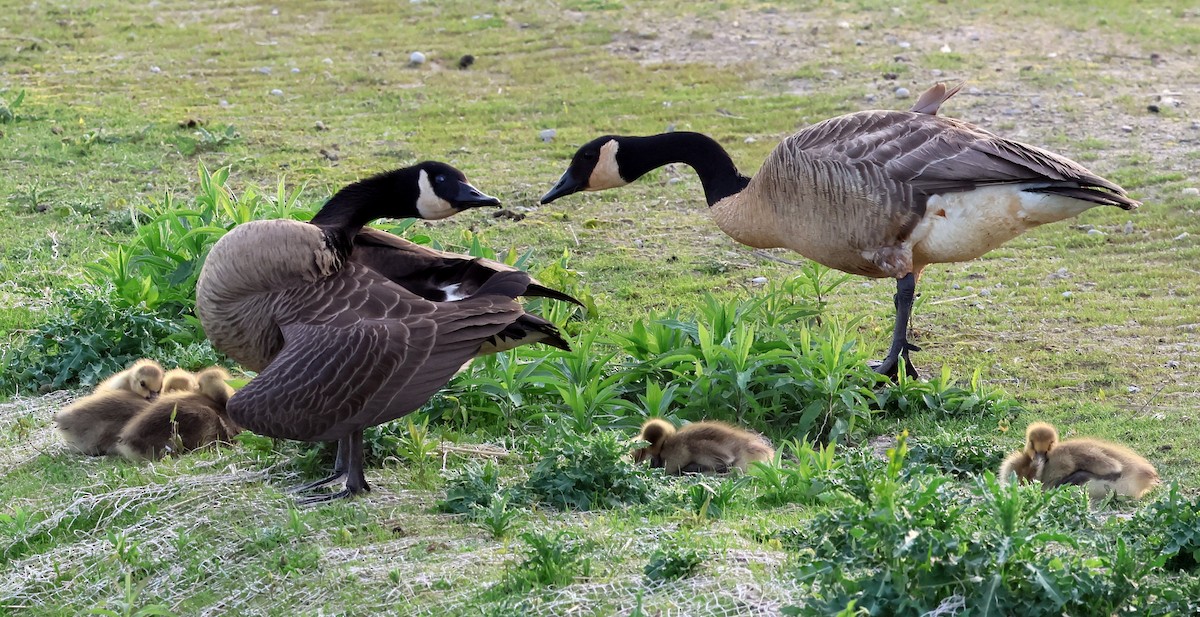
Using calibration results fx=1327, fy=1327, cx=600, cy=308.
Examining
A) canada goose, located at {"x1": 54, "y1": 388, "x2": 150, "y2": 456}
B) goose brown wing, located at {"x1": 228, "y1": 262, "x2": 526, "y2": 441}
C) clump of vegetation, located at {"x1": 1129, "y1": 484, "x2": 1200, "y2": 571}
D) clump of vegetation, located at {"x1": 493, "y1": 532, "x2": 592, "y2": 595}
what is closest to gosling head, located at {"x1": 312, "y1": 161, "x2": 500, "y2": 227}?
goose brown wing, located at {"x1": 228, "y1": 262, "x2": 526, "y2": 441}

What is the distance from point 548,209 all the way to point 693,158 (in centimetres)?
241

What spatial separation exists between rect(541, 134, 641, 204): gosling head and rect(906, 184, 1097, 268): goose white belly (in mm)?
2193

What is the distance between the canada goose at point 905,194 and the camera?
748cm

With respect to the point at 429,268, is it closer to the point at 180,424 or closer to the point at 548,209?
the point at 180,424

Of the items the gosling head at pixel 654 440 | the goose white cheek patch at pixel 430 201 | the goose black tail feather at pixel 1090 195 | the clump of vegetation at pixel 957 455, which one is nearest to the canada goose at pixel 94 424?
the goose white cheek patch at pixel 430 201

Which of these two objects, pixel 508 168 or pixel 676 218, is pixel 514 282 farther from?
pixel 508 168

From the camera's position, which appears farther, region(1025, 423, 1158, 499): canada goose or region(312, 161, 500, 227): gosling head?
region(312, 161, 500, 227): gosling head

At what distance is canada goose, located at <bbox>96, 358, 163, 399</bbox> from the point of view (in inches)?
266

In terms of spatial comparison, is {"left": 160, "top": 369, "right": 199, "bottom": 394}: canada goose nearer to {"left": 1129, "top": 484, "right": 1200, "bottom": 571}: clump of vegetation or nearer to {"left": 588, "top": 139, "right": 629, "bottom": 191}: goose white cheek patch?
{"left": 588, "top": 139, "right": 629, "bottom": 191}: goose white cheek patch

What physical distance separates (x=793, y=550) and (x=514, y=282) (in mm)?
1910

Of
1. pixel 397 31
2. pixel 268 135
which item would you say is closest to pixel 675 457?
pixel 268 135

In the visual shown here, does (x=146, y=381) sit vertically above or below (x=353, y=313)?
below

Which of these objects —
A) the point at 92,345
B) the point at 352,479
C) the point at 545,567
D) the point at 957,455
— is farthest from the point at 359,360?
the point at 92,345

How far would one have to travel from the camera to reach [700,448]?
616 centimetres
